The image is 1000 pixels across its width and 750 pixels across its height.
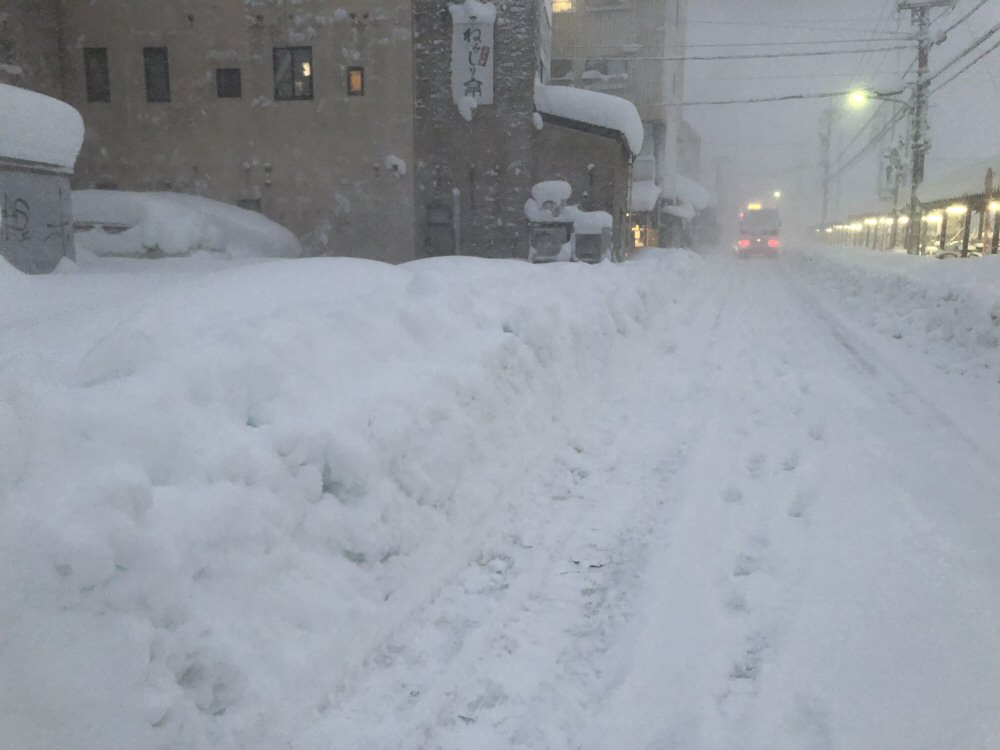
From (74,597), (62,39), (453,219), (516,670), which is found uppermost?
(62,39)

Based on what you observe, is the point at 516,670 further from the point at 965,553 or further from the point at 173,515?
the point at 965,553

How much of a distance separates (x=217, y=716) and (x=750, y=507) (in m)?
3.55

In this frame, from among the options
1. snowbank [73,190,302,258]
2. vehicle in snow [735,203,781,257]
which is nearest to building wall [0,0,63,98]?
snowbank [73,190,302,258]

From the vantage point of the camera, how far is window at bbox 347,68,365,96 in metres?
21.1

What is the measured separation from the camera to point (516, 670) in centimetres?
313

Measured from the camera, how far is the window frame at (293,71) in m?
21.3

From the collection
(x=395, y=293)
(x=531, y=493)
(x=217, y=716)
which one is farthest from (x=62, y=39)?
(x=217, y=716)

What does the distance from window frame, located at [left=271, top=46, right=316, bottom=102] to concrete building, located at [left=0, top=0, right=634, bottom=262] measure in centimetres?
4

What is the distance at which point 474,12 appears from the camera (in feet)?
71.1

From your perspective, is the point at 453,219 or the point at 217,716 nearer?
the point at 217,716

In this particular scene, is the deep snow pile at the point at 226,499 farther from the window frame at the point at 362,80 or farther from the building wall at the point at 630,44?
the building wall at the point at 630,44

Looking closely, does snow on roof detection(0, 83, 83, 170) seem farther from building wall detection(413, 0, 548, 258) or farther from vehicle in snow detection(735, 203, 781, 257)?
vehicle in snow detection(735, 203, 781, 257)

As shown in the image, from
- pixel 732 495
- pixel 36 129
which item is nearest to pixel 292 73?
pixel 36 129

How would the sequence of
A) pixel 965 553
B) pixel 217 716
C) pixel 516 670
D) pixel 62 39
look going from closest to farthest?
pixel 217 716, pixel 516 670, pixel 965 553, pixel 62 39
